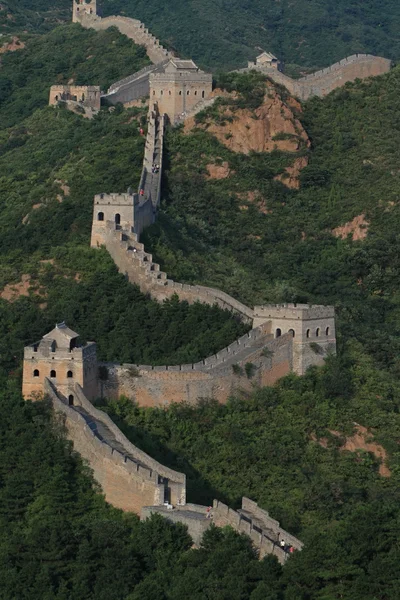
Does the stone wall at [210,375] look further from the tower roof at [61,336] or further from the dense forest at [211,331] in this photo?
the tower roof at [61,336]

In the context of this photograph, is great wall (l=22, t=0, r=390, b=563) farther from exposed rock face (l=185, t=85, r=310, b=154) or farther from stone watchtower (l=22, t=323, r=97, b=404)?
exposed rock face (l=185, t=85, r=310, b=154)

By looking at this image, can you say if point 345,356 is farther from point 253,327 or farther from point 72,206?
point 72,206

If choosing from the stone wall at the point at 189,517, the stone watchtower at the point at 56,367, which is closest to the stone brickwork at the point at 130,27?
the stone watchtower at the point at 56,367

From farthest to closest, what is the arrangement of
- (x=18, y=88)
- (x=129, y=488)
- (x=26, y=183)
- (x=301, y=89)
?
(x=18, y=88) → (x=301, y=89) → (x=26, y=183) → (x=129, y=488)

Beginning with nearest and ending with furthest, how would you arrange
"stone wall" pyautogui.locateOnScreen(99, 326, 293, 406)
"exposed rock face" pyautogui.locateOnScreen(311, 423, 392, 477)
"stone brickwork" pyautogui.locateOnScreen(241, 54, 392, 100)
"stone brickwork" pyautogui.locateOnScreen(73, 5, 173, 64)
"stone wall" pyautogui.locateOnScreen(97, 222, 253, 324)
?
"stone wall" pyautogui.locateOnScreen(99, 326, 293, 406) < "exposed rock face" pyautogui.locateOnScreen(311, 423, 392, 477) < "stone wall" pyautogui.locateOnScreen(97, 222, 253, 324) < "stone brickwork" pyautogui.locateOnScreen(241, 54, 392, 100) < "stone brickwork" pyautogui.locateOnScreen(73, 5, 173, 64)

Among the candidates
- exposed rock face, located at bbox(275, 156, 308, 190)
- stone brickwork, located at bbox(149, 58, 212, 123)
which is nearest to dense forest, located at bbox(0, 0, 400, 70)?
exposed rock face, located at bbox(275, 156, 308, 190)

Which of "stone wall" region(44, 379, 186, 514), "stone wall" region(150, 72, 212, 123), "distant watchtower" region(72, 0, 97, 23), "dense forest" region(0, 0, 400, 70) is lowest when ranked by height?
"stone wall" region(44, 379, 186, 514)

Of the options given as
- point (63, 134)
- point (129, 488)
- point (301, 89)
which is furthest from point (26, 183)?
point (129, 488)
